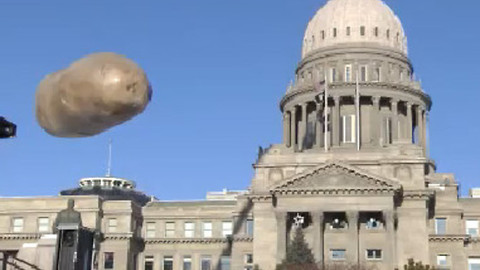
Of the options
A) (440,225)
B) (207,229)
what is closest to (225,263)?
(207,229)

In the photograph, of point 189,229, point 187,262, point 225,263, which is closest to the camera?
point 225,263

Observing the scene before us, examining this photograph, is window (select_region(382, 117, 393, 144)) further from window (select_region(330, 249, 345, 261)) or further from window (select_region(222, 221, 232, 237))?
window (select_region(330, 249, 345, 261))

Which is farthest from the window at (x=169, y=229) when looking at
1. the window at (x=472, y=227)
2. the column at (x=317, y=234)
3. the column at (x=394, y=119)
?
the window at (x=472, y=227)

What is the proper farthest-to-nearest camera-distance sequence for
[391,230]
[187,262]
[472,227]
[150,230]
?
[150,230], [187,262], [472,227], [391,230]

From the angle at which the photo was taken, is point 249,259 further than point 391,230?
Yes

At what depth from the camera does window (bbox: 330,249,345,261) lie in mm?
82375

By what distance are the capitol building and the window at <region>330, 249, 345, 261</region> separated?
0.36 ft

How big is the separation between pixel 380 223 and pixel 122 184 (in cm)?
5094

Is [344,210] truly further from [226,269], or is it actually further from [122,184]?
[122,184]

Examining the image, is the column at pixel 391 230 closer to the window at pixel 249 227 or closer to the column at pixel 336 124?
the window at pixel 249 227

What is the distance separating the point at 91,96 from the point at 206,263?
91.8m

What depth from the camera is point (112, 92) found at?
5.70m

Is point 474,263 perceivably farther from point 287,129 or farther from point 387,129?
point 287,129

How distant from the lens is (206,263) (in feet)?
316
